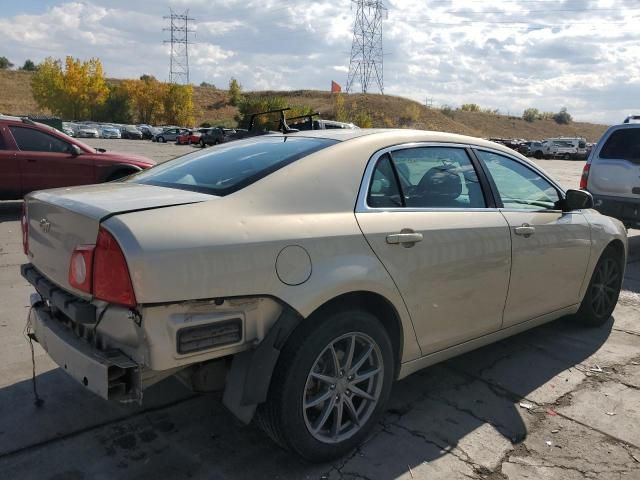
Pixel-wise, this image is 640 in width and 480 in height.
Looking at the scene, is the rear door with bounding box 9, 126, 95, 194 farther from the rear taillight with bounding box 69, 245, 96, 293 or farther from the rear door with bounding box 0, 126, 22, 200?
the rear taillight with bounding box 69, 245, 96, 293

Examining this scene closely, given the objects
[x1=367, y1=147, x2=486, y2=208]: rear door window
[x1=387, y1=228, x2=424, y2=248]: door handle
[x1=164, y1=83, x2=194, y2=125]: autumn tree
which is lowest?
[x1=387, y1=228, x2=424, y2=248]: door handle

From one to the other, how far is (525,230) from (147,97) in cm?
8948

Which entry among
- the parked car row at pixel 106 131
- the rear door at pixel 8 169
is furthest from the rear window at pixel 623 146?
the parked car row at pixel 106 131

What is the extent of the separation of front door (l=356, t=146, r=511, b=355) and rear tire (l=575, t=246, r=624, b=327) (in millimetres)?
1589

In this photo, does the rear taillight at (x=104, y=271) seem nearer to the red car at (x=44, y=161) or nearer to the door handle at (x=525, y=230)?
the door handle at (x=525, y=230)

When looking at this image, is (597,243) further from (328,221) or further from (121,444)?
(121,444)

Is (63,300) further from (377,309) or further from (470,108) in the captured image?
(470,108)

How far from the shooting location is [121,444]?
2969mm

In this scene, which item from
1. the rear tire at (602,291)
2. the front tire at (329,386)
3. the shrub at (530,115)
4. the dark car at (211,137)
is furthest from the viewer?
the shrub at (530,115)

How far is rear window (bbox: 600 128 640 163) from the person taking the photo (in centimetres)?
845

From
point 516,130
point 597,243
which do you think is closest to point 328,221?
point 597,243

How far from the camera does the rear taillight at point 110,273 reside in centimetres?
225

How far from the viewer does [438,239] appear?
3184 millimetres

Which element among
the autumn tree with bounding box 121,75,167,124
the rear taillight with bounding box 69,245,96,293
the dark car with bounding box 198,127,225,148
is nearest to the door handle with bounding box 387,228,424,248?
the rear taillight with bounding box 69,245,96,293
